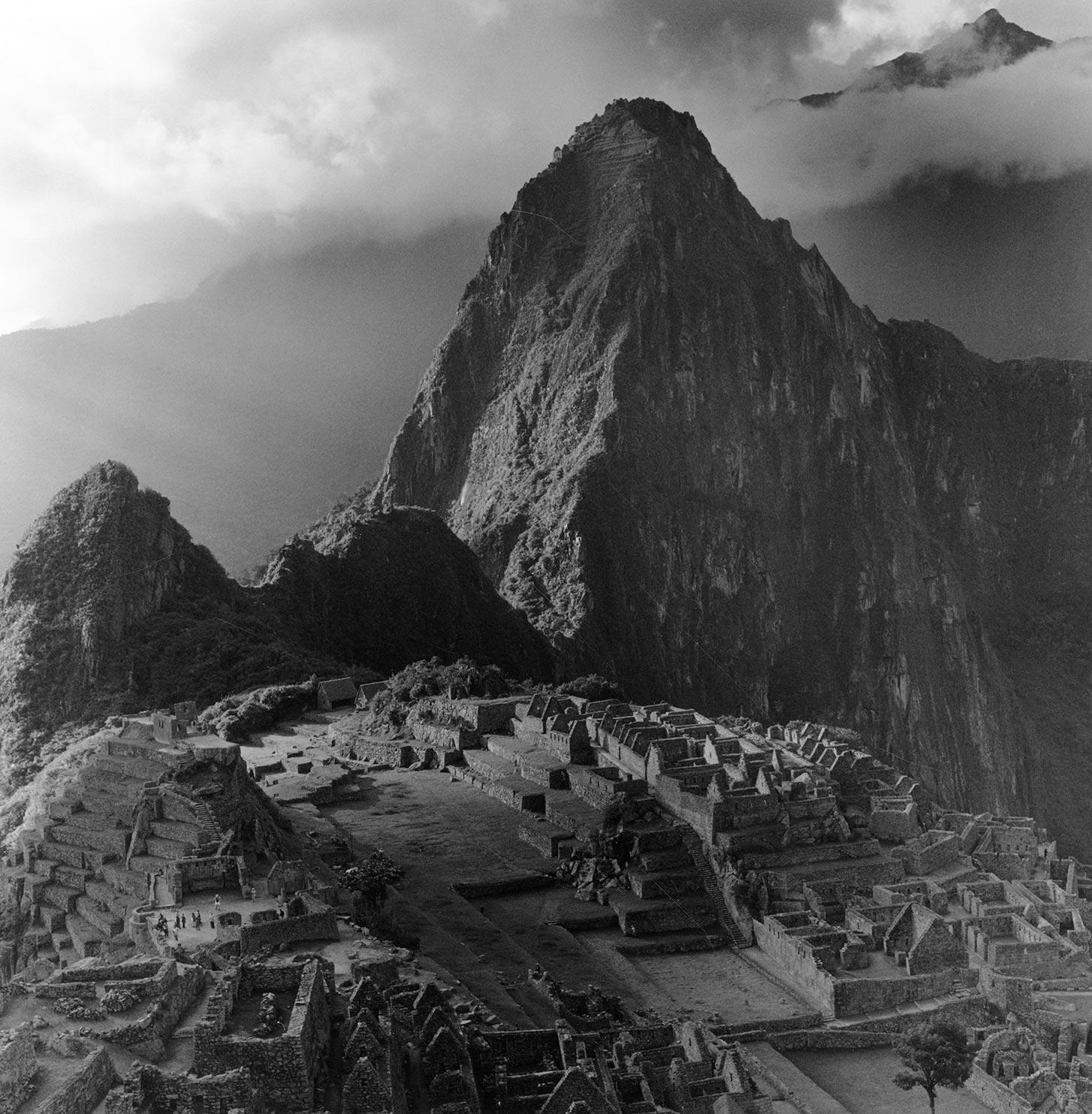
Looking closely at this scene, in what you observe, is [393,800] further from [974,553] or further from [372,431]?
[974,553]

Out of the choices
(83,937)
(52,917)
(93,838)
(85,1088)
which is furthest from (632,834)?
(85,1088)

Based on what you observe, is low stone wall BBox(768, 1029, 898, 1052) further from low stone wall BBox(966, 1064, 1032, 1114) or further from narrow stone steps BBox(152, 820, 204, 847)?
narrow stone steps BBox(152, 820, 204, 847)

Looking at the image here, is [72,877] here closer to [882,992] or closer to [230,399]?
[882,992]

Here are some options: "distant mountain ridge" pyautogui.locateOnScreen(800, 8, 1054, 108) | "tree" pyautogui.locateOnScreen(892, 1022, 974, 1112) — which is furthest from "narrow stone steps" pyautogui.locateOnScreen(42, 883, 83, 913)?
"distant mountain ridge" pyautogui.locateOnScreen(800, 8, 1054, 108)

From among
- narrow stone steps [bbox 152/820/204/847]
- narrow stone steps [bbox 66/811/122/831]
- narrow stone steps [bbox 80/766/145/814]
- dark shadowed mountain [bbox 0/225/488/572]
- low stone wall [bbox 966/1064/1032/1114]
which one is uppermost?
dark shadowed mountain [bbox 0/225/488/572]

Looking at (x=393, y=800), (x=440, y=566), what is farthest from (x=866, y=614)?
(x=393, y=800)

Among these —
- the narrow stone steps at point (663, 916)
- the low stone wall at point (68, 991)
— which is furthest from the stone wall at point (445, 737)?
the low stone wall at point (68, 991)

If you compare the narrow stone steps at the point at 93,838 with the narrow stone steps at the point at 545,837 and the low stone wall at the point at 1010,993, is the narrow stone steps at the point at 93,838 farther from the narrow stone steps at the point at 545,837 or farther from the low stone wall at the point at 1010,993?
the low stone wall at the point at 1010,993
